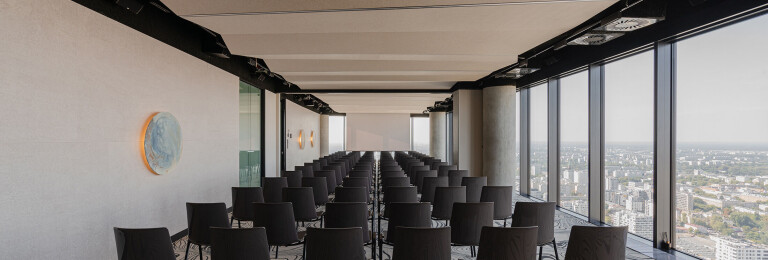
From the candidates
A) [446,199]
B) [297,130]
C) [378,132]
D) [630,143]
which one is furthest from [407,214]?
[378,132]

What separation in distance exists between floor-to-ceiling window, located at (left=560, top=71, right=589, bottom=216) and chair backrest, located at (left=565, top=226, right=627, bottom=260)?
15.7ft

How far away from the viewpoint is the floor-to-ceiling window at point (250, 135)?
999 centimetres

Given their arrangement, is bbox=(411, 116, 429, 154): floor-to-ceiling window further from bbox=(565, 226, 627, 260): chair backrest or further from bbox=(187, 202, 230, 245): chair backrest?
bbox=(565, 226, 627, 260): chair backrest

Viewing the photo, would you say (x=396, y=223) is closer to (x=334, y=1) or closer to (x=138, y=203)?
(x=334, y=1)

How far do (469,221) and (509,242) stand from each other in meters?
1.20

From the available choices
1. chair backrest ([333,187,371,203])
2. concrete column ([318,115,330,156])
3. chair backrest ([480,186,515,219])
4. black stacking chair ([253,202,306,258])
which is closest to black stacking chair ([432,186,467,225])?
chair backrest ([480,186,515,219])

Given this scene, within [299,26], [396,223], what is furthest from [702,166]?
[299,26]

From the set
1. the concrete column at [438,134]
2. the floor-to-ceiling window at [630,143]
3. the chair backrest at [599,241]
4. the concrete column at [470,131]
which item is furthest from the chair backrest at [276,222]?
the concrete column at [438,134]

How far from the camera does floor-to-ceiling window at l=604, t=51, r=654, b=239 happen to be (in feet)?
20.8

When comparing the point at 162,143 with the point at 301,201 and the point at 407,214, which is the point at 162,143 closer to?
the point at 301,201

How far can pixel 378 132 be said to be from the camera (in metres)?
23.3

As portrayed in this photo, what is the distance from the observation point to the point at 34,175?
3.94 metres

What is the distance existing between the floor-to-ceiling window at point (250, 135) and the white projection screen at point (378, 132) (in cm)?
1178

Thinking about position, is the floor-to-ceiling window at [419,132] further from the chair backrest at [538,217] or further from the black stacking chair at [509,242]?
the black stacking chair at [509,242]
